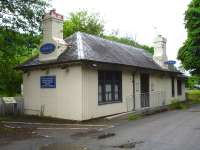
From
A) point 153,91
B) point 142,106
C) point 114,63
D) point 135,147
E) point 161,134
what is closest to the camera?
point 135,147

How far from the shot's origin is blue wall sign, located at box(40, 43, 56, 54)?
55.9 feet

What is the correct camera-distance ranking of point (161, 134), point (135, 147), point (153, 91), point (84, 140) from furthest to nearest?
point (153, 91) < point (161, 134) < point (84, 140) < point (135, 147)

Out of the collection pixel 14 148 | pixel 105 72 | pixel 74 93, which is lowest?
pixel 14 148

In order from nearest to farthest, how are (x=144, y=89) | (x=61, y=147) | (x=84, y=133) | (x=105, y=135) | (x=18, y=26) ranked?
1. (x=61, y=147)
2. (x=105, y=135)
3. (x=84, y=133)
4. (x=18, y=26)
5. (x=144, y=89)

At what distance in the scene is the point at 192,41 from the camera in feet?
109

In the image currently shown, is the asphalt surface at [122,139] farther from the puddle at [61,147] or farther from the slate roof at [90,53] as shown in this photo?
the slate roof at [90,53]

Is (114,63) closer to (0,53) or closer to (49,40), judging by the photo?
(49,40)

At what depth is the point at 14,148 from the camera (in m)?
9.73

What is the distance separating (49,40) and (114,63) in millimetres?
3765

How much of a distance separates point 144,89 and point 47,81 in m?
7.80

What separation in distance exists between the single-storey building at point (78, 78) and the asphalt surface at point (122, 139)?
10.7 ft

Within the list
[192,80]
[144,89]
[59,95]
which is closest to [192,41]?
[144,89]

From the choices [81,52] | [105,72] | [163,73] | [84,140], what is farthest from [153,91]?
[84,140]

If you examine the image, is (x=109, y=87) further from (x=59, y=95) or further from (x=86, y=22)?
(x=86, y=22)
